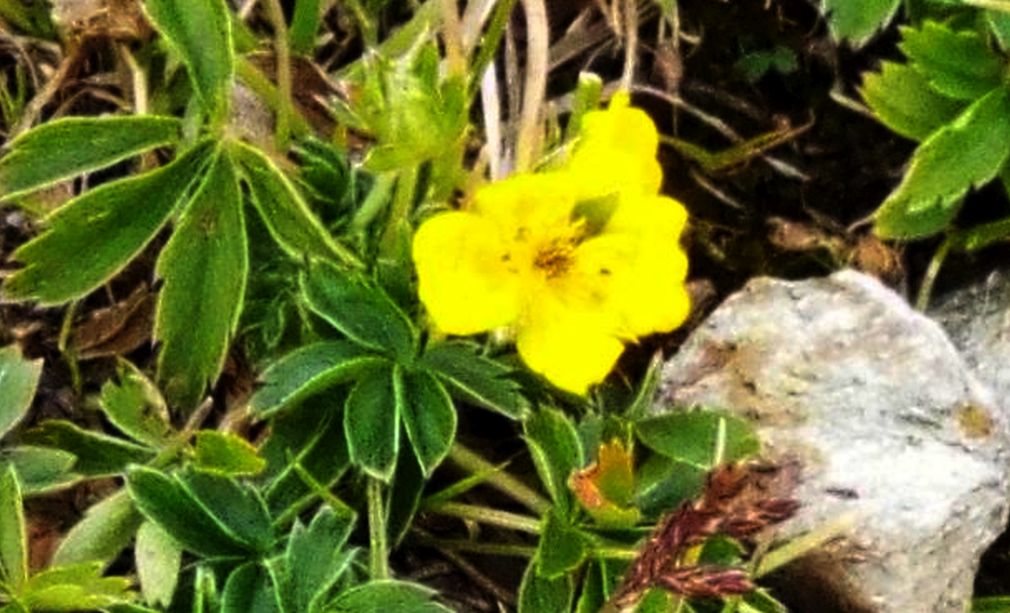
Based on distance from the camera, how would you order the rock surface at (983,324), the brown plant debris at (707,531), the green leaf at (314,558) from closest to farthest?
1. the brown plant debris at (707,531)
2. the green leaf at (314,558)
3. the rock surface at (983,324)

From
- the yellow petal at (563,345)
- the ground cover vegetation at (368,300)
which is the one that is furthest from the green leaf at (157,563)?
the yellow petal at (563,345)

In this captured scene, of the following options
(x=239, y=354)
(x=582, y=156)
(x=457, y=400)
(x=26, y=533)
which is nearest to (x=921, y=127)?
(x=582, y=156)

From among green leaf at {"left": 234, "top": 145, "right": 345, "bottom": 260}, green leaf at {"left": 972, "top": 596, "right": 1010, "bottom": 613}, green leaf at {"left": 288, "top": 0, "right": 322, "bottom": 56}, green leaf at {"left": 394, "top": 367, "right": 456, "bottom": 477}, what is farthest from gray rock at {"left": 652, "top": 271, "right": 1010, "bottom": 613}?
green leaf at {"left": 288, "top": 0, "right": 322, "bottom": 56}

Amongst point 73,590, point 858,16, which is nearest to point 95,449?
point 73,590

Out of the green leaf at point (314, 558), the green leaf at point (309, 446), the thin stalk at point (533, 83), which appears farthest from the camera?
the thin stalk at point (533, 83)

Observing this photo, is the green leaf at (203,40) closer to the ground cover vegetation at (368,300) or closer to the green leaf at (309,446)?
the ground cover vegetation at (368,300)

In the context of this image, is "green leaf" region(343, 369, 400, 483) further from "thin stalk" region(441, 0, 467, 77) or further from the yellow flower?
"thin stalk" region(441, 0, 467, 77)

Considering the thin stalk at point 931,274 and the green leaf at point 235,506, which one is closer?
the green leaf at point 235,506

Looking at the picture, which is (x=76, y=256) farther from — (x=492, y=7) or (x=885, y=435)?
(x=885, y=435)
